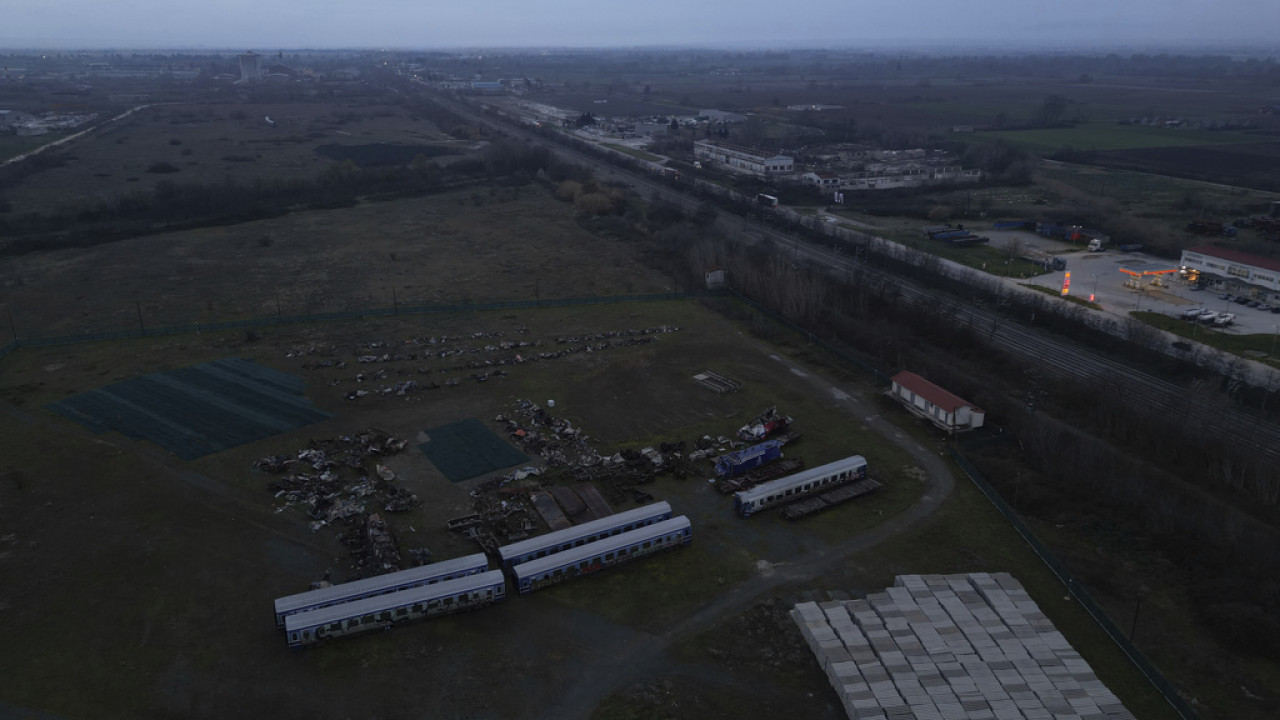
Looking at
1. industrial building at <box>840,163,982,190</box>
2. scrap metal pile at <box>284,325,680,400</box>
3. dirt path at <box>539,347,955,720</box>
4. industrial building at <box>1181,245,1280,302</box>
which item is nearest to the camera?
dirt path at <box>539,347,955,720</box>

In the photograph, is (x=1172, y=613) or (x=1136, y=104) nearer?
(x=1172, y=613)

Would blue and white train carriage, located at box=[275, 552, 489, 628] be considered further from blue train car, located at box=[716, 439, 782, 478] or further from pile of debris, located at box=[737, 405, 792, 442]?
pile of debris, located at box=[737, 405, 792, 442]

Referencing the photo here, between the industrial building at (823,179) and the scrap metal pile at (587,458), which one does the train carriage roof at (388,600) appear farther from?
the industrial building at (823,179)

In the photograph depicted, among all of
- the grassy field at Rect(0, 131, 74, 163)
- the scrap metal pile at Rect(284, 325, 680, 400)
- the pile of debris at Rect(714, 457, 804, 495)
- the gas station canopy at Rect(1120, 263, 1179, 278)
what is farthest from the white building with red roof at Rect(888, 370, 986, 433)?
the grassy field at Rect(0, 131, 74, 163)

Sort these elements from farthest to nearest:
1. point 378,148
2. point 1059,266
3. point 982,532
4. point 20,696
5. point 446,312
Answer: point 378,148, point 1059,266, point 446,312, point 982,532, point 20,696

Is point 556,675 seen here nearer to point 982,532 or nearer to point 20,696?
point 20,696

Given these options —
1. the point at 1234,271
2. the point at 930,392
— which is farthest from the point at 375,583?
the point at 1234,271

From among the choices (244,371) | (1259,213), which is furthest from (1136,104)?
(244,371)
